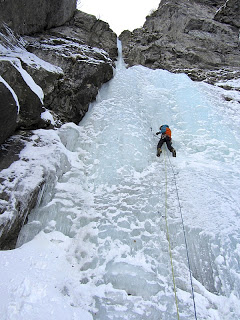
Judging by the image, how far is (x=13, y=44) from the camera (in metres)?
6.89

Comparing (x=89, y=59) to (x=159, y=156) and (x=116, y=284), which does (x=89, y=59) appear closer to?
(x=159, y=156)

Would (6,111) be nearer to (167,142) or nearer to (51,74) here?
(51,74)

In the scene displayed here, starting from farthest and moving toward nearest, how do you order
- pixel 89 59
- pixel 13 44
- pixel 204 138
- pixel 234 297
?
pixel 89 59 < pixel 13 44 < pixel 204 138 < pixel 234 297

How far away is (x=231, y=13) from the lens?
13.3 metres

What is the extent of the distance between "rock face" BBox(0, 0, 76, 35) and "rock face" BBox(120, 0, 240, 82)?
3.73m

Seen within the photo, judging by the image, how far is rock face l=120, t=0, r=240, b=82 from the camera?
11.0m

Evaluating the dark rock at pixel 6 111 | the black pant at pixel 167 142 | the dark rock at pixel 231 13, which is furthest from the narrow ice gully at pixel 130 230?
the dark rock at pixel 231 13

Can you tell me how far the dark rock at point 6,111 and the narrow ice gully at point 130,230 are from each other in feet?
4.06

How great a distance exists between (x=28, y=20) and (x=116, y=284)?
922cm

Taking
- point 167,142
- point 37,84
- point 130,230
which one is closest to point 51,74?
point 37,84

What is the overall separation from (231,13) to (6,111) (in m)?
15.1

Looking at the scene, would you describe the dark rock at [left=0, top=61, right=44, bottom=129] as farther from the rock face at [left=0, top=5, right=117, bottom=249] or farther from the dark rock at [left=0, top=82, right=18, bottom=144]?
the dark rock at [left=0, top=82, right=18, bottom=144]

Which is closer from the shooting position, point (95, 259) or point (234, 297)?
point (234, 297)

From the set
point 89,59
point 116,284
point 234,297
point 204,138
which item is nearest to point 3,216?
point 116,284
